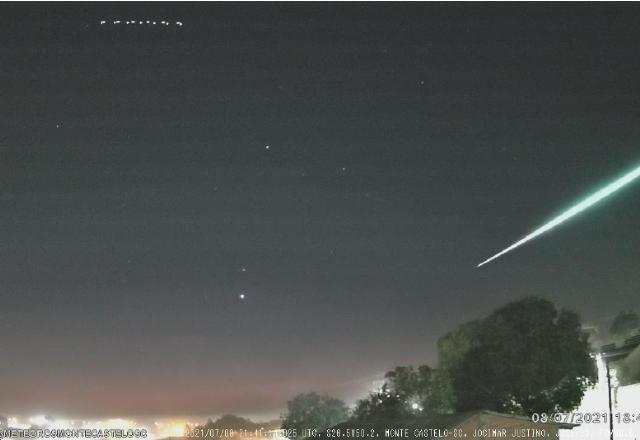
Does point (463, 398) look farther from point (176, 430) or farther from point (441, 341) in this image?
point (176, 430)

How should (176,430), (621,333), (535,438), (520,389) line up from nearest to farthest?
(535,438) < (520,389) < (621,333) < (176,430)

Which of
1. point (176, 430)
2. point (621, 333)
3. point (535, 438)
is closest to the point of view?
point (535, 438)

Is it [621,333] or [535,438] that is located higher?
[621,333]

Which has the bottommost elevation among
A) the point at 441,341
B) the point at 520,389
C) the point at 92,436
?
the point at 92,436

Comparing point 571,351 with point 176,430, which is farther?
point 176,430

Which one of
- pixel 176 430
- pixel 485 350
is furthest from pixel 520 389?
pixel 176 430

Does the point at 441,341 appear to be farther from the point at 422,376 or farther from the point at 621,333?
the point at 621,333

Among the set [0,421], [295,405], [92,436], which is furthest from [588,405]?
[0,421]

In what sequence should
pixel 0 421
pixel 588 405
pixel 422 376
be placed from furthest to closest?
pixel 0 421, pixel 422 376, pixel 588 405

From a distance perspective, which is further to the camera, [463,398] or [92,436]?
[463,398]
